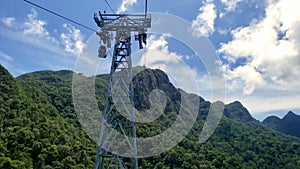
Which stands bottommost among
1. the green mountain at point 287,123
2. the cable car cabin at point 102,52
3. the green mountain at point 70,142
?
the green mountain at point 70,142

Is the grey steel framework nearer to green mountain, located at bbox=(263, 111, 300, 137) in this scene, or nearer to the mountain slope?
the mountain slope

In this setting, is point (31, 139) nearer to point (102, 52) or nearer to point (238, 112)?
point (102, 52)

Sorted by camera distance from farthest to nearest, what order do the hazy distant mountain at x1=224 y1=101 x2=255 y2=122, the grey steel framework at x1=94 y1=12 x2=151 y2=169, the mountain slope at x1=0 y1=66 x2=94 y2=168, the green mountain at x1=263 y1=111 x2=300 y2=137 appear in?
the green mountain at x1=263 y1=111 x2=300 y2=137, the hazy distant mountain at x1=224 y1=101 x2=255 y2=122, the mountain slope at x1=0 y1=66 x2=94 y2=168, the grey steel framework at x1=94 y1=12 x2=151 y2=169

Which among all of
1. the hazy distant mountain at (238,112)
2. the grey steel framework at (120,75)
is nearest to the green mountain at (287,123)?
the hazy distant mountain at (238,112)

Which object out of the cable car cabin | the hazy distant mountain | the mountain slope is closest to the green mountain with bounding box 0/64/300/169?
the mountain slope

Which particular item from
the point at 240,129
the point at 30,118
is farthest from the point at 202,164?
the point at 240,129

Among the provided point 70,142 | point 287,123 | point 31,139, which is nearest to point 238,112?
point 287,123

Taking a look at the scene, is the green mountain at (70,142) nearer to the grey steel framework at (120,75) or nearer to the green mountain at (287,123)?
the grey steel framework at (120,75)

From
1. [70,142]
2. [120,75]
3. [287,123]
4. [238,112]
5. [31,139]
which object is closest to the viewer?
[120,75]

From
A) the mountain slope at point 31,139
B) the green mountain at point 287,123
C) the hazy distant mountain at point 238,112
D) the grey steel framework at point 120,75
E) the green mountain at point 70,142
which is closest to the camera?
the grey steel framework at point 120,75
